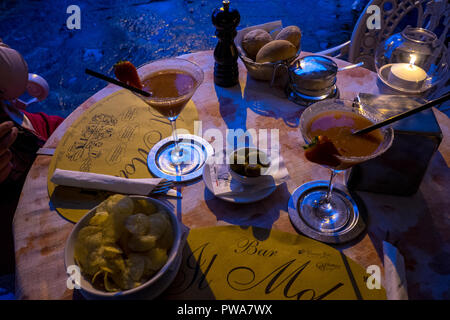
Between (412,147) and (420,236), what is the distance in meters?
0.28

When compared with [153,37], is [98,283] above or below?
above

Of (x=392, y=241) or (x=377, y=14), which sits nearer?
(x=392, y=241)

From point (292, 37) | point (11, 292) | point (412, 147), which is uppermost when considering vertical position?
point (292, 37)

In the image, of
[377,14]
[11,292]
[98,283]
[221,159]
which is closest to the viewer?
[98,283]

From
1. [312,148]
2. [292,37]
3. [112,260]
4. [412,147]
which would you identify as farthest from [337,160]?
[292,37]

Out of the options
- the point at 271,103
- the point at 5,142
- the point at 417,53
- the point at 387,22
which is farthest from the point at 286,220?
the point at 387,22

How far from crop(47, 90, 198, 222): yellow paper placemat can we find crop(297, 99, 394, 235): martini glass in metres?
0.58

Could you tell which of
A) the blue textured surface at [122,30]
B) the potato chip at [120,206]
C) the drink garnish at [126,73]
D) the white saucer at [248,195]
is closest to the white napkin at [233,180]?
the white saucer at [248,195]

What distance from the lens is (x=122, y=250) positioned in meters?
0.78

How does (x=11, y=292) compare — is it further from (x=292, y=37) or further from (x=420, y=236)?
(x=292, y=37)

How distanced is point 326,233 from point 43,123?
1.67 metres

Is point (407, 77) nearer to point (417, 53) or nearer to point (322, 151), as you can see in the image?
point (417, 53)

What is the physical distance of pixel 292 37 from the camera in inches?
60.3

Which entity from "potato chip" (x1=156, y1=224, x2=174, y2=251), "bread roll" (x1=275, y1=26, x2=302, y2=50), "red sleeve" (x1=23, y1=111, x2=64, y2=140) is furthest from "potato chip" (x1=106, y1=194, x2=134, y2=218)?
"bread roll" (x1=275, y1=26, x2=302, y2=50)
